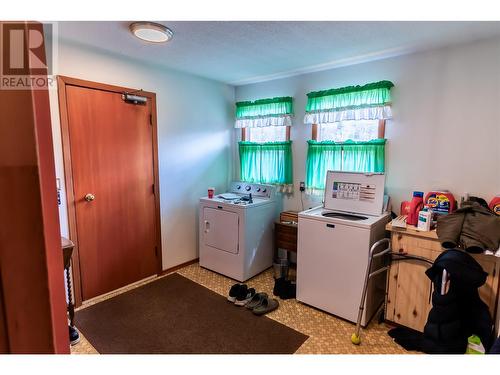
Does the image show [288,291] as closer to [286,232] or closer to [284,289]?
[284,289]

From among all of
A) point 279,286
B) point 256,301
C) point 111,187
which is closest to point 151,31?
point 111,187

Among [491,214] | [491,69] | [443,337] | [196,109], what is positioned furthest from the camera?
[196,109]

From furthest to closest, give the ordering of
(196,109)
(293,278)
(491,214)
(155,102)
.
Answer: (196,109) → (293,278) → (155,102) → (491,214)

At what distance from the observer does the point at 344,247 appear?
2346 millimetres

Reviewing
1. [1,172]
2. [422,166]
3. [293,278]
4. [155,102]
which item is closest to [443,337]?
[422,166]

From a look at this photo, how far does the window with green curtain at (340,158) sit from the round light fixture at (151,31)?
1.87 meters

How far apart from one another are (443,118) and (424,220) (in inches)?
39.9

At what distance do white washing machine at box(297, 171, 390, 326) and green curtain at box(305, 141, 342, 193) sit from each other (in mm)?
251

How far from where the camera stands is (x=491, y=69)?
2.21 metres

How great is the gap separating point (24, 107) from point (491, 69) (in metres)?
3.05

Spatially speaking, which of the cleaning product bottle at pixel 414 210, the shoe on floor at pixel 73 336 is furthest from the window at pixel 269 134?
the shoe on floor at pixel 73 336

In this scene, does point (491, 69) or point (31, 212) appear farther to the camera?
point (491, 69)

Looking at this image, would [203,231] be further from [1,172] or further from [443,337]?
[1,172]

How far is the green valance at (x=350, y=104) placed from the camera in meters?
2.68
